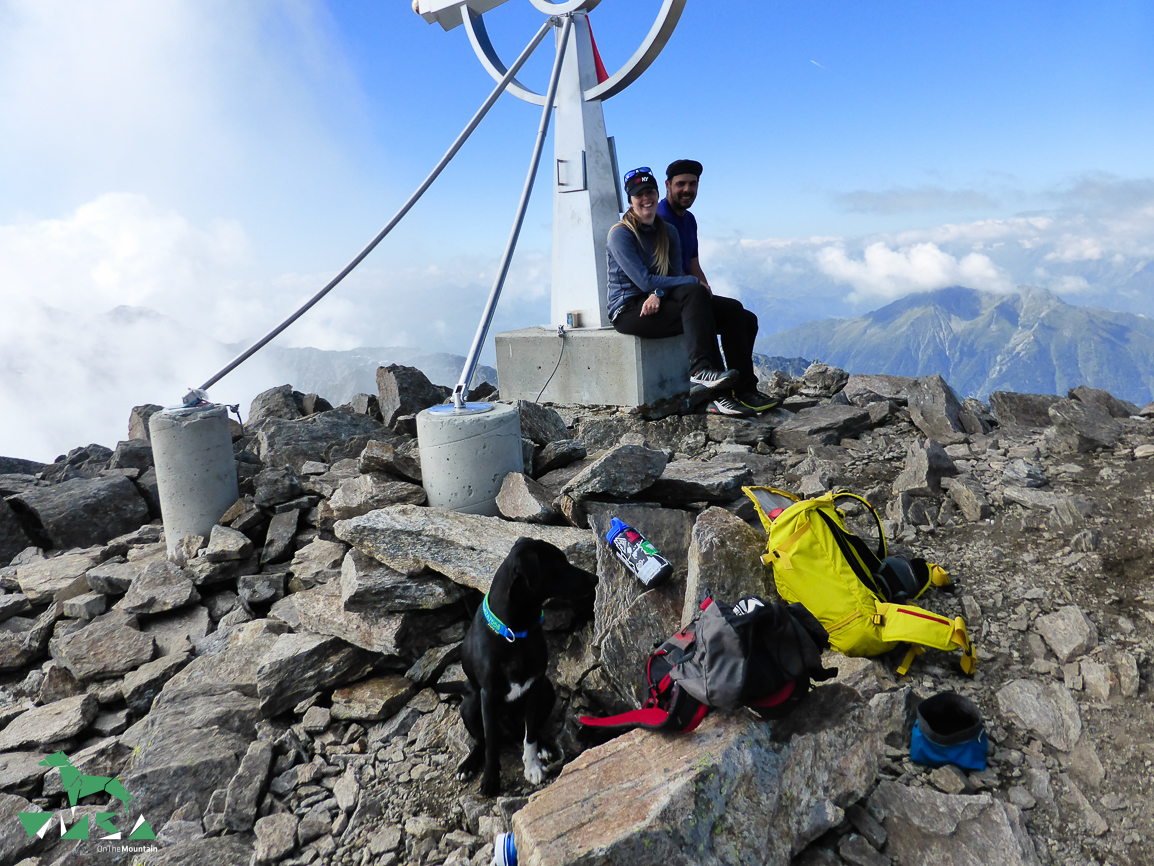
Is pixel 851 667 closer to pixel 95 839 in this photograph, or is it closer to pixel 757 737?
pixel 757 737

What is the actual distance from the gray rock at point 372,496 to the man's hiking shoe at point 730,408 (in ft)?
10.8

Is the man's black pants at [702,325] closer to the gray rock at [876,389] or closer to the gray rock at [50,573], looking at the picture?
the gray rock at [876,389]

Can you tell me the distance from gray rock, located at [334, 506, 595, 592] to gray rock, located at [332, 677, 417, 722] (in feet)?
1.88

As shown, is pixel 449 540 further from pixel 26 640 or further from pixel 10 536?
pixel 10 536

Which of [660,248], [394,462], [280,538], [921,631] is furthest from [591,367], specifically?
[921,631]

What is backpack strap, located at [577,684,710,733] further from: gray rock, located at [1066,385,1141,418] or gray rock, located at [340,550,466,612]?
gray rock, located at [1066,385,1141,418]

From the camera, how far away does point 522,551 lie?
109 inches

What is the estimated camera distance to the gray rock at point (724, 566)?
3287 mm

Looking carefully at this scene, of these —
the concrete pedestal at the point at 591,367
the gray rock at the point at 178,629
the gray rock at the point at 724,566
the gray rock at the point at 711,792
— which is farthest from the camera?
the concrete pedestal at the point at 591,367

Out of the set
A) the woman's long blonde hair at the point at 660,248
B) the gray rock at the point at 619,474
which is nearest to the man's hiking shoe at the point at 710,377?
the woman's long blonde hair at the point at 660,248

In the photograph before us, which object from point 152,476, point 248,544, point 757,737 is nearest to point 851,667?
point 757,737

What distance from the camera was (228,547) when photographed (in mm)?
4766

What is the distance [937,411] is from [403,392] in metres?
5.76

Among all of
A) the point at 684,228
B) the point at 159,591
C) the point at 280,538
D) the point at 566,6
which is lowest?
the point at 159,591
